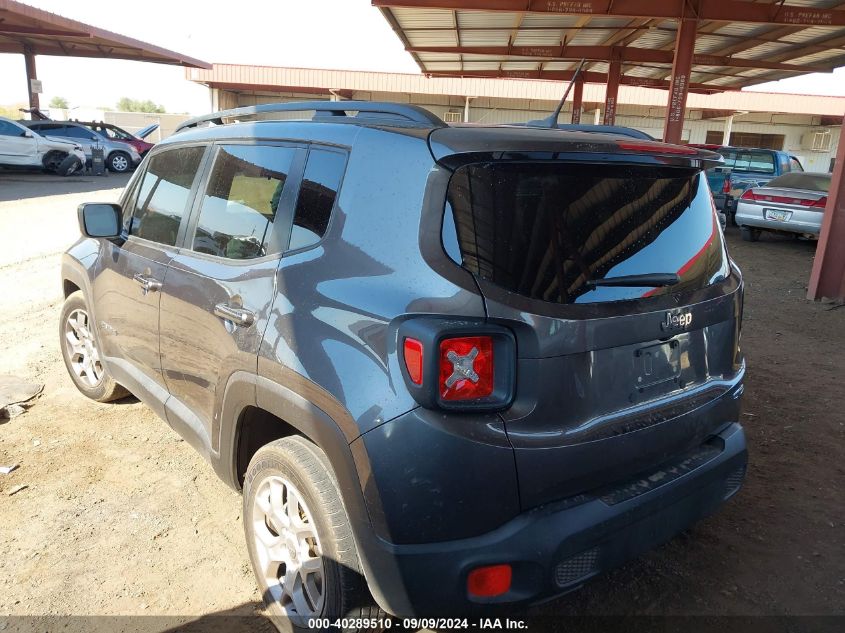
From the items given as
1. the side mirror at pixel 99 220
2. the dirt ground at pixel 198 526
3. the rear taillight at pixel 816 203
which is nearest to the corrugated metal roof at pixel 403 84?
the rear taillight at pixel 816 203

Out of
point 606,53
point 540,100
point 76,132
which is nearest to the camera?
point 606,53

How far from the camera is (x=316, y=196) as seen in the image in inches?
91.7

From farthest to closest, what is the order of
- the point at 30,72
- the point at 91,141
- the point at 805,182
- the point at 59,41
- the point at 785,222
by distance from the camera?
the point at 30,72
the point at 59,41
the point at 91,141
the point at 805,182
the point at 785,222

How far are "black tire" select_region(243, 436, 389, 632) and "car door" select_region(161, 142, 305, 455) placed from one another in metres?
0.36

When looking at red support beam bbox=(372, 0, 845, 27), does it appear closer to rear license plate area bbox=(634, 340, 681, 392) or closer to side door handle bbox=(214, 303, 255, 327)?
side door handle bbox=(214, 303, 255, 327)

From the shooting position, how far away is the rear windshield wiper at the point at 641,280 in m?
2.04

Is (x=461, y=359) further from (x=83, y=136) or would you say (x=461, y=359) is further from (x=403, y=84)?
(x=403, y=84)

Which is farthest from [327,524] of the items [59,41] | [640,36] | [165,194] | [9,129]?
[59,41]

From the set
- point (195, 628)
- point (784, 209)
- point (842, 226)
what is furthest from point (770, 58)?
point (195, 628)

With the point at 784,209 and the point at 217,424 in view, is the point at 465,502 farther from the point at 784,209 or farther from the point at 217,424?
the point at 784,209

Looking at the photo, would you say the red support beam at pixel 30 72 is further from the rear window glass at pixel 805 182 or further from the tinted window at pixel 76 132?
the rear window glass at pixel 805 182

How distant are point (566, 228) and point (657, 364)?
58cm

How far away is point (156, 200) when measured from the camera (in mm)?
3480

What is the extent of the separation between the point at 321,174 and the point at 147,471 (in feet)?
7.17
